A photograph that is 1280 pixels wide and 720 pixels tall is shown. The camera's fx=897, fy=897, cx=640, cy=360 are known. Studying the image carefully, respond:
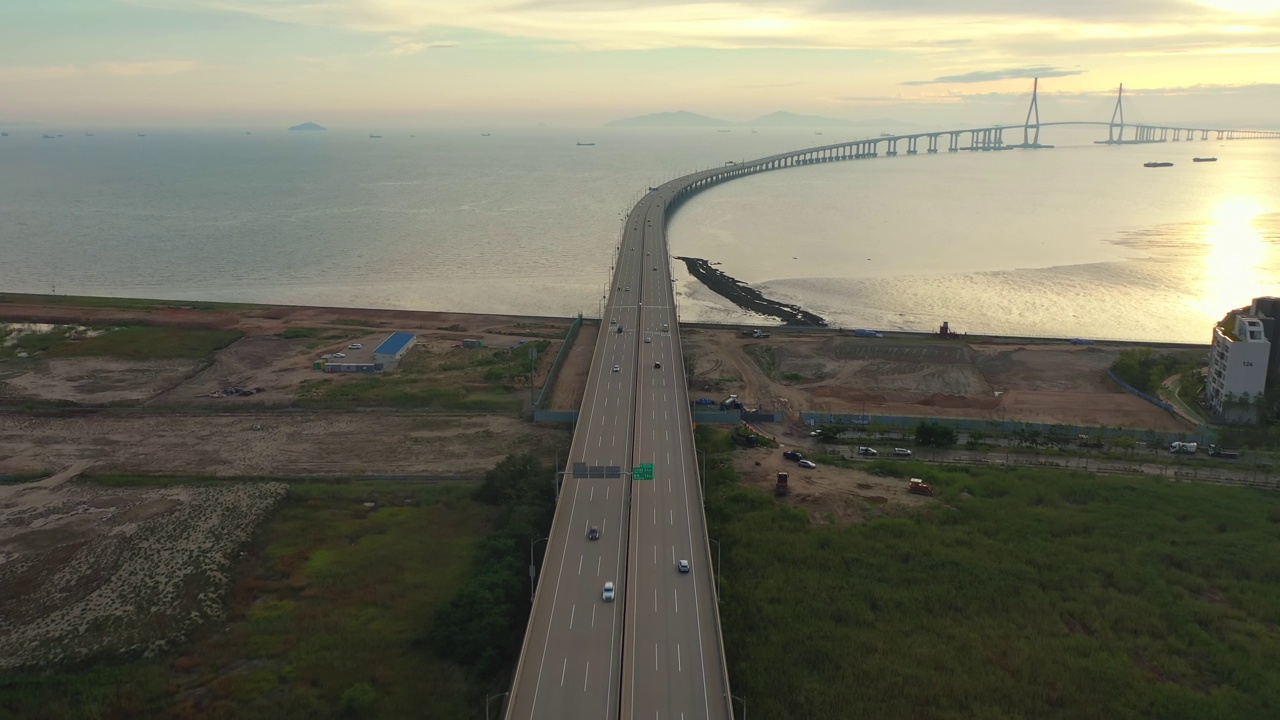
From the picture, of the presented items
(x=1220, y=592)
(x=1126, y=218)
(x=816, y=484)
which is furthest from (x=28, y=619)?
(x=1126, y=218)

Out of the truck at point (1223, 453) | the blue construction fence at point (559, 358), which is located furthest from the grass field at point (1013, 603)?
the blue construction fence at point (559, 358)

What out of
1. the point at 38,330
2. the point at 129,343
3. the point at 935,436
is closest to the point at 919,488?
the point at 935,436

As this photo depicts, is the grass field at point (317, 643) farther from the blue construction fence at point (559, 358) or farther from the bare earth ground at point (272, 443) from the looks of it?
the blue construction fence at point (559, 358)

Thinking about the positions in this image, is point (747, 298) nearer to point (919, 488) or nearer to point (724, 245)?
point (724, 245)

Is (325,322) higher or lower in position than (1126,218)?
lower

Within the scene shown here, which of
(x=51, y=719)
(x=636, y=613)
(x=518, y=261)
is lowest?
(x=51, y=719)

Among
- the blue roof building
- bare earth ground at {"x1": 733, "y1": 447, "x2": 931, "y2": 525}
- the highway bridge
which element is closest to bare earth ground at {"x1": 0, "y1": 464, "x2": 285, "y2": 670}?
the highway bridge

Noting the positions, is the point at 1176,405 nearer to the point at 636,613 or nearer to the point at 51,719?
the point at 636,613

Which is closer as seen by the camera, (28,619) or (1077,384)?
(28,619)
